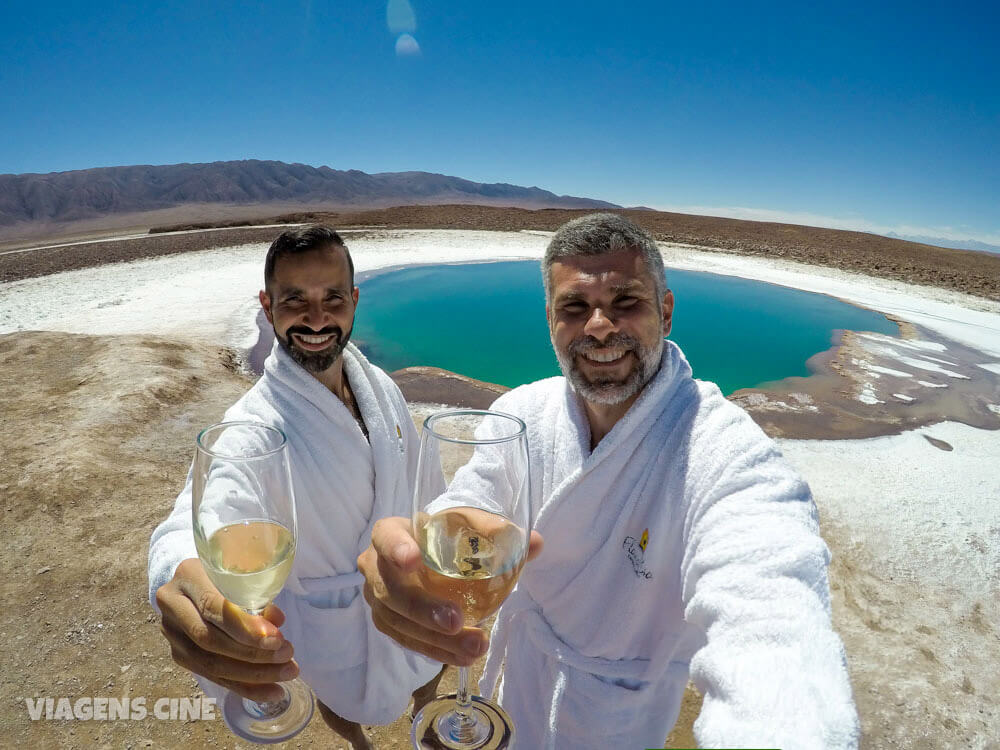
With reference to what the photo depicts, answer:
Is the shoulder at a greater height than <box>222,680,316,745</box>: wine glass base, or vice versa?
the shoulder

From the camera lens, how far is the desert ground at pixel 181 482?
93.2 inches

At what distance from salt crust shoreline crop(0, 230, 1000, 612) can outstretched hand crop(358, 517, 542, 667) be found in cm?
364

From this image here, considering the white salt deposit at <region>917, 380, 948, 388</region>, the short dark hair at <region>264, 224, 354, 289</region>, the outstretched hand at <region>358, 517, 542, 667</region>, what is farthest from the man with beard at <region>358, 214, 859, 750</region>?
the white salt deposit at <region>917, 380, 948, 388</region>

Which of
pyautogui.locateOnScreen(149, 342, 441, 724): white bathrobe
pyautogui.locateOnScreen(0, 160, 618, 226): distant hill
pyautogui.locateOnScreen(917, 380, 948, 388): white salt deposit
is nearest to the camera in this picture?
pyautogui.locateOnScreen(149, 342, 441, 724): white bathrobe

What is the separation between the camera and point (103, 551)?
3.05 m

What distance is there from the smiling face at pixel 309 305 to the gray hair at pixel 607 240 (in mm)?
950

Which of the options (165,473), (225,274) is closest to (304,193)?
(225,274)

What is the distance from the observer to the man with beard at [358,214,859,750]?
3.08 feet

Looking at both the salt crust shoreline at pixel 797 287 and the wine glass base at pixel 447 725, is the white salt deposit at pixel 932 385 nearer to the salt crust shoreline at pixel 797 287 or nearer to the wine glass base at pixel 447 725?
the salt crust shoreline at pixel 797 287

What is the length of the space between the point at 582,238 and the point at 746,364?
854 centimetres

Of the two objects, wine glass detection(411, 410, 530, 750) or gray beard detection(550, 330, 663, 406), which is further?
gray beard detection(550, 330, 663, 406)

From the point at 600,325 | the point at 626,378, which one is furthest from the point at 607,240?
the point at 626,378

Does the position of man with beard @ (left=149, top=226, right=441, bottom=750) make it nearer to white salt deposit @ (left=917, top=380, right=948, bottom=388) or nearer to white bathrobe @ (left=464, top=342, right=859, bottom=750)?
white bathrobe @ (left=464, top=342, right=859, bottom=750)

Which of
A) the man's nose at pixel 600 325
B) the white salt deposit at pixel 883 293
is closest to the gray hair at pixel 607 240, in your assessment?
the man's nose at pixel 600 325
